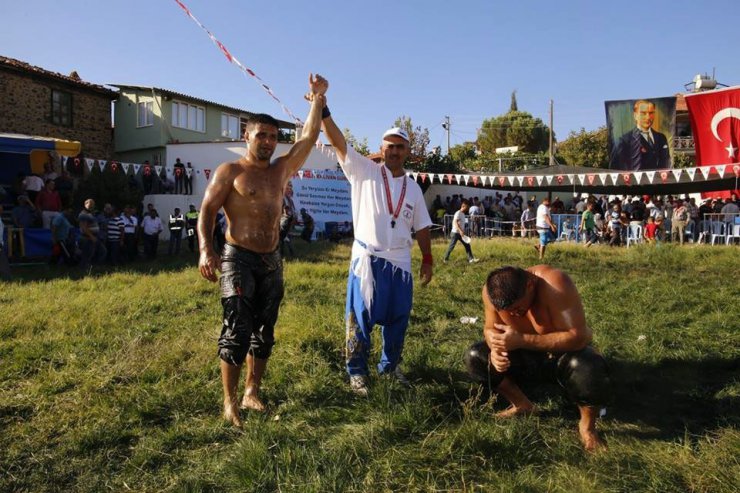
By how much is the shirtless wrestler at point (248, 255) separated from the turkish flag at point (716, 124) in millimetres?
20218

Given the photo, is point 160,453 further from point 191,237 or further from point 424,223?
point 191,237

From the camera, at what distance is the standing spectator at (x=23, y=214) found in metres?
12.9

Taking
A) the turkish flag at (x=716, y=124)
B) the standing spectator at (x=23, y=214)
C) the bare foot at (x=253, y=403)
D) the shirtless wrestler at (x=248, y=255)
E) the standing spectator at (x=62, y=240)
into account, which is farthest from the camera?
the turkish flag at (x=716, y=124)

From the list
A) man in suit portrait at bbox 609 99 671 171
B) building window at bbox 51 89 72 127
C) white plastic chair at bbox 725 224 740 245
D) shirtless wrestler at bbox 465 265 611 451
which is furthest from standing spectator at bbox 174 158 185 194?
shirtless wrestler at bbox 465 265 611 451

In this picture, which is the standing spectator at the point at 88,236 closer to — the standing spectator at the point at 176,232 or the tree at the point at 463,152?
the standing spectator at the point at 176,232

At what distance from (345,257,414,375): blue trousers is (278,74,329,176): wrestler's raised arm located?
0.93 m

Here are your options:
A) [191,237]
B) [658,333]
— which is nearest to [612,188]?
[191,237]

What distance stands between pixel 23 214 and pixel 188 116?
54.3 feet

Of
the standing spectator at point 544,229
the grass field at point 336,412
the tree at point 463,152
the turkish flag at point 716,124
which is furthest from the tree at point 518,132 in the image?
the grass field at point 336,412

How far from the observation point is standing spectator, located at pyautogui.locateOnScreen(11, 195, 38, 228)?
12.9 m

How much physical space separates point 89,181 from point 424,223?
17567 millimetres

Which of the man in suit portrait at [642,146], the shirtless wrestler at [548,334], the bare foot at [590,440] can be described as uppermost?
the man in suit portrait at [642,146]

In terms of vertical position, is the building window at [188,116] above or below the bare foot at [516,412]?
above

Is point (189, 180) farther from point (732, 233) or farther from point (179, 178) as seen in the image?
point (732, 233)
